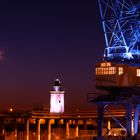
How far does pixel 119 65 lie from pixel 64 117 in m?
82.7

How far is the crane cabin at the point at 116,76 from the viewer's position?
105188 mm

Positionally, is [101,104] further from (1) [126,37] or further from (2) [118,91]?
(1) [126,37]

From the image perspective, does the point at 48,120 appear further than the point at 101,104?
Yes

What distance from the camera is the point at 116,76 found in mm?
105062

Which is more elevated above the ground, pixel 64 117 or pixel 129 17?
pixel 129 17

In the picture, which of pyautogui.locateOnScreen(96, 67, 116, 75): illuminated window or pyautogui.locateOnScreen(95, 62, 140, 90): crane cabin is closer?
pyautogui.locateOnScreen(95, 62, 140, 90): crane cabin

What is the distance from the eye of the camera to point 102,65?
108 m

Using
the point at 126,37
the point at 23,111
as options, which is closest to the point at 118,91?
the point at 126,37

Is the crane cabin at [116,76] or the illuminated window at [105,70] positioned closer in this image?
the crane cabin at [116,76]

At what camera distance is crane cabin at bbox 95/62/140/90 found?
10519cm

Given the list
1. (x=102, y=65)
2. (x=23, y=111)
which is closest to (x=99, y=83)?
(x=102, y=65)

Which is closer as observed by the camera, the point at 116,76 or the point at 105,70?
the point at 116,76

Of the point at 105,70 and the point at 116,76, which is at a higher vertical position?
the point at 105,70

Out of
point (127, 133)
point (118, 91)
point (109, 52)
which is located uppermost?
point (109, 52)
